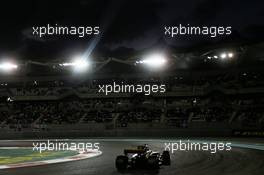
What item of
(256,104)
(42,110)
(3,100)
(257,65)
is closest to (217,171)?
(256,104)

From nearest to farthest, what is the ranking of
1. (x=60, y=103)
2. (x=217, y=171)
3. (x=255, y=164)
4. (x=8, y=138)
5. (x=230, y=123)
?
1. (x=217, y=171)
2. (x=255, y=164)
3. (x=230, y=123)
4. (x=8, y=138)
5. (x=60, y=103)

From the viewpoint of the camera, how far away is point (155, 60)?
48844mm

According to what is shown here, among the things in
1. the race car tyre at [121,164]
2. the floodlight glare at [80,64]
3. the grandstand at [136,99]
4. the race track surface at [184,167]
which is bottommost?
the race track surface at [184,167]

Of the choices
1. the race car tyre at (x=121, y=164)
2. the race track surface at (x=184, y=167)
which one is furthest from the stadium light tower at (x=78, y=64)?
the race car tyre at (x=121, y=164)

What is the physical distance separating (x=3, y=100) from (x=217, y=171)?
43.7 meters

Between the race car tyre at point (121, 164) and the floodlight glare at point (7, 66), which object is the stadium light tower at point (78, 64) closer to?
the floodlight glare at point (7, 66)

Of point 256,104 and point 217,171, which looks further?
point 256,104

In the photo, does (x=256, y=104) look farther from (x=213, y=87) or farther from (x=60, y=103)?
(x=60, y=103)

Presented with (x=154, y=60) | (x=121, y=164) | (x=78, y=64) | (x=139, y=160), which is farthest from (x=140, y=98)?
(x=121, y=164)

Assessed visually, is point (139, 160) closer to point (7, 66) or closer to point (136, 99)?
point (136, 99)

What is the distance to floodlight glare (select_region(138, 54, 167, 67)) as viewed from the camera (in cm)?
4820

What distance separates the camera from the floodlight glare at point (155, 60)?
48.2 metres

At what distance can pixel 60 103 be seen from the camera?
174 ft

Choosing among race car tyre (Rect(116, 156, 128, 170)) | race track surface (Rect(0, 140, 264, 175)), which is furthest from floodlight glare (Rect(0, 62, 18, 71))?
race car tyre (Rect(116, 156, 128, 170))
